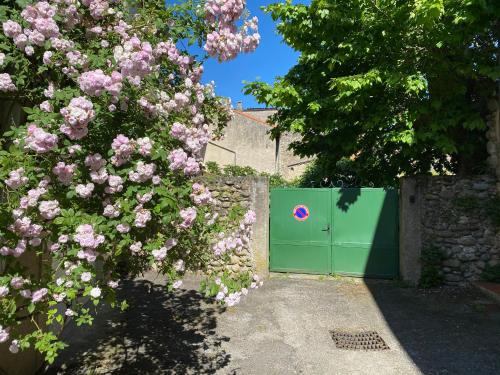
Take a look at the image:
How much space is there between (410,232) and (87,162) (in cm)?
681

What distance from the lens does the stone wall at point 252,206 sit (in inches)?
320

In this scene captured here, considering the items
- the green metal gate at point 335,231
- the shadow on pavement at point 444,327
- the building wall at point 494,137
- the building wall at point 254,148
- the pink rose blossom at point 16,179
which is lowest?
the shadow on pavement at point 444,327

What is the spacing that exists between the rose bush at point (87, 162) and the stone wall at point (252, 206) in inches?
207

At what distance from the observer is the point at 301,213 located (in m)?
8.23

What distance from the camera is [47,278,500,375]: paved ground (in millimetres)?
4184

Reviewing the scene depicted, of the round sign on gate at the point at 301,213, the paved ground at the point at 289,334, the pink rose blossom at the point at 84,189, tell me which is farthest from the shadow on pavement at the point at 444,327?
the pink rose blossom at the point at 84,189

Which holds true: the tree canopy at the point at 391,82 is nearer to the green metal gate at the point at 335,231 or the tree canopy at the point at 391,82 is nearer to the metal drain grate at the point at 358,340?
the green metal gate at the point at 335,231

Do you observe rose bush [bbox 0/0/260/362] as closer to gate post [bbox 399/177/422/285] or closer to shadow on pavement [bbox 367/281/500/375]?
shadow on pavement [bbox 367/281/500/375]

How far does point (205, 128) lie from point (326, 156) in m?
6.41

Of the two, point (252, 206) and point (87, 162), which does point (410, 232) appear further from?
point (87, 162)

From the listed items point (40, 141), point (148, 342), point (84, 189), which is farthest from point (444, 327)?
point (40, 141)

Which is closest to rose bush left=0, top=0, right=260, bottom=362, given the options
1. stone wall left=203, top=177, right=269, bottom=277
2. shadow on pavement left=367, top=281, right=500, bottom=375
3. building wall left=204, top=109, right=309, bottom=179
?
shadow on pavement left=367, top=281, right=500, bottom=375

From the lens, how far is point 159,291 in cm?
712

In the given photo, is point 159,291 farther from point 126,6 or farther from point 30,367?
point 126,6
